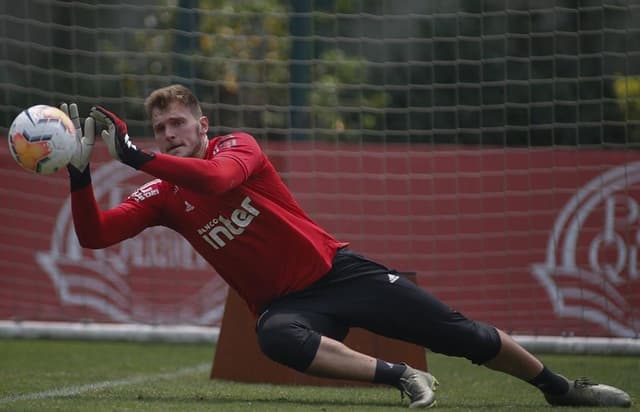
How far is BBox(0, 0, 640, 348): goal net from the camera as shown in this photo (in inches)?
394

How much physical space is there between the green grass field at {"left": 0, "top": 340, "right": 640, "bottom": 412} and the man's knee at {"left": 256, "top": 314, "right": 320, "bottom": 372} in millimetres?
235

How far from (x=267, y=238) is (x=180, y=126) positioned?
2.15ft

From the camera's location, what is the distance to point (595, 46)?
35.4 feet

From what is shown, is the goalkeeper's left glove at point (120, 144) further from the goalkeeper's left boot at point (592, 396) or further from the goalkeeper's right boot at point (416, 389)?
the goalkeeper's left boot at point (592, 396)

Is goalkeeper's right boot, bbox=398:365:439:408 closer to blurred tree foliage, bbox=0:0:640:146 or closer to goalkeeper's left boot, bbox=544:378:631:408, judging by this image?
goalkeeper's left boot, bbox=544:378:631:408

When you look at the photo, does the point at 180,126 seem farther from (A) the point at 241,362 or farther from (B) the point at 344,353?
(A) the point at 241,362

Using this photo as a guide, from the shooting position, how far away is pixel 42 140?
5.20 meters

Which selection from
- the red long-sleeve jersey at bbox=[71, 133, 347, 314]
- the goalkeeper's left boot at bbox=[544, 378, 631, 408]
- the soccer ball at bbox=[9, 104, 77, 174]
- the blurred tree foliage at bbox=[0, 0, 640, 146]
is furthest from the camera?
the blurred tree foliage at bbox=[0, 0, 640, 146]

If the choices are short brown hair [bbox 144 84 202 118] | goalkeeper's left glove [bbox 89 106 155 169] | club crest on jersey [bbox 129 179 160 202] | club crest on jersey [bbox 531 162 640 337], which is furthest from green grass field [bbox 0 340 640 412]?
short brown hair [bbox 144 84 202 118]

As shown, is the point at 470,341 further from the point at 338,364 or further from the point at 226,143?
the point at 226,143

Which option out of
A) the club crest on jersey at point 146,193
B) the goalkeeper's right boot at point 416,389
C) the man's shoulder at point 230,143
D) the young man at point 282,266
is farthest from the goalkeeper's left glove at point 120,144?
the goalkeeper's right boot at point 416,389

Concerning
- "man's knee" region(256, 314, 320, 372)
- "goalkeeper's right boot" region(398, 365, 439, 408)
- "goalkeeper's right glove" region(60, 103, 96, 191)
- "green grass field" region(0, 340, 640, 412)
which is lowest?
"green grass field" region(0, 340, 640, 412)

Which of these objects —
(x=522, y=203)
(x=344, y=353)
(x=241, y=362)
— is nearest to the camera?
(x=344, y=353)

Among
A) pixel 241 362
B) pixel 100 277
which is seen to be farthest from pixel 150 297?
pixel 241 362
